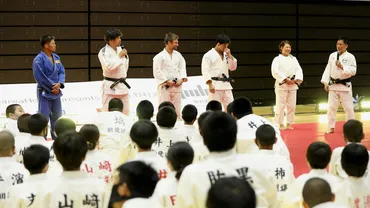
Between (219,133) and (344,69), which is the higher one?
(344,69)

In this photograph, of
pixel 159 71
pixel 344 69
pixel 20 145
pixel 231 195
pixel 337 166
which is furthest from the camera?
pixel 344 69

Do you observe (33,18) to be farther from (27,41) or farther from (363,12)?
(363,12)

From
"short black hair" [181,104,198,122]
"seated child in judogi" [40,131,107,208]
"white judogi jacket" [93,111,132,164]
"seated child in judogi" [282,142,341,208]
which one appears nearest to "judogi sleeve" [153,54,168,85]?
"white judogi jacket" [93,111,132,164]

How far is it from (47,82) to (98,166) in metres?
4.04

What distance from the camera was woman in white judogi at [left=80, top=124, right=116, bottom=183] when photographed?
14.3ft

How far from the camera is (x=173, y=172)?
11.5 feet

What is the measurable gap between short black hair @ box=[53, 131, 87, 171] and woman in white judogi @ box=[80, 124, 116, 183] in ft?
3.67

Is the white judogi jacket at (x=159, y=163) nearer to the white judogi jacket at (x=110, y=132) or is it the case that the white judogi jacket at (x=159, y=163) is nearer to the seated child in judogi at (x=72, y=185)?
the seated child in judogi at (x=72, y=185)

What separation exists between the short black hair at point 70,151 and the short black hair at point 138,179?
75cm

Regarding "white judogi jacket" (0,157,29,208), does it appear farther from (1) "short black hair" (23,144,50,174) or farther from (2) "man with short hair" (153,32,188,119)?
(2) "man with short hair" (153,32,188,119)

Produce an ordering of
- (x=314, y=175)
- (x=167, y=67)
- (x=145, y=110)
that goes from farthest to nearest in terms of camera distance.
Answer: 1. (x=167, y=67)
2. (x=145, y=110)
3. (x=314, y=175)

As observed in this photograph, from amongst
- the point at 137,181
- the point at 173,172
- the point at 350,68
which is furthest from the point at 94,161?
the point at 350,68

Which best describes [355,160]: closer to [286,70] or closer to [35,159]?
[35,159]

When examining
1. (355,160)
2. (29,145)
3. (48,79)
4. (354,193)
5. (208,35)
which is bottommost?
(354,193)
